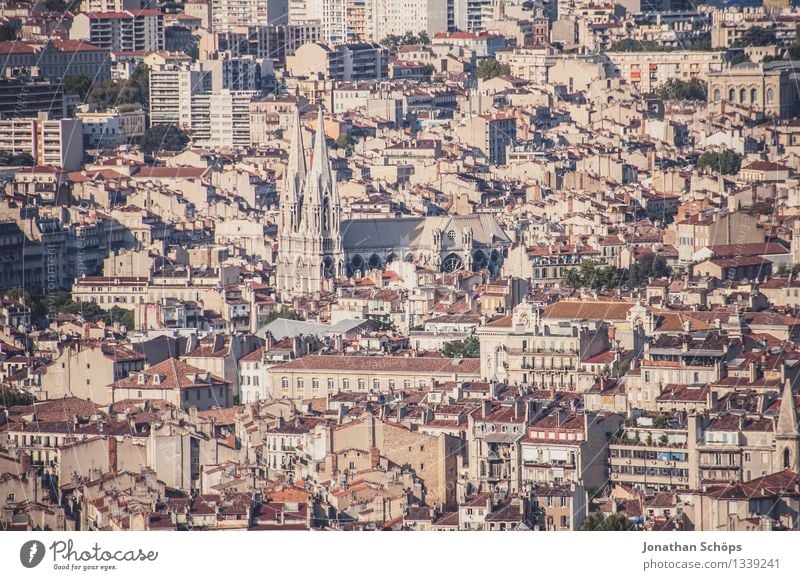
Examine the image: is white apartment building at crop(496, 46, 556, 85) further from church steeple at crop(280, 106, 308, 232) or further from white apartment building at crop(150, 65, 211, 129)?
church steeple at crop(280, 106, 308, 232)

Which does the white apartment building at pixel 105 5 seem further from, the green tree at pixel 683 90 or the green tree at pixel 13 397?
the green tree at pixel 13 397

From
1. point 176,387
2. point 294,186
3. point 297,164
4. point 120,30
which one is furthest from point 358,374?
point 120,30

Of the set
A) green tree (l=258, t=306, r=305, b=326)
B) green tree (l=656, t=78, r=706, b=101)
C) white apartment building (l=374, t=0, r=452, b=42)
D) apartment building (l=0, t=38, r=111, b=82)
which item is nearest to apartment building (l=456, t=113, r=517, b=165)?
green tree (l=656, t=78, r=706, b=101)

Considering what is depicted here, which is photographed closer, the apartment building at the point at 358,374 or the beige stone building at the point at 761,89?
the apartment building at the point at 358,374

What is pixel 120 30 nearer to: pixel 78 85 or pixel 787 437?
pixel 78 85

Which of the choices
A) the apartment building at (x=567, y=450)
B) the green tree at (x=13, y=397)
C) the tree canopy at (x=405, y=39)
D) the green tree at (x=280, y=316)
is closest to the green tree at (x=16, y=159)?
the green tree at (x=280, y=316)
